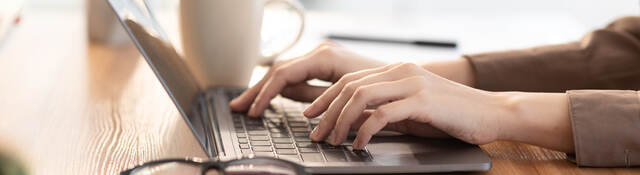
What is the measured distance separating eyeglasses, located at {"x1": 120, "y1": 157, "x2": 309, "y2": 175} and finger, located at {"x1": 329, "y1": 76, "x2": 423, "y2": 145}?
258 mm

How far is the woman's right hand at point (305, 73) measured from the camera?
999 millimetres

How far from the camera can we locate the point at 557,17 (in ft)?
5.98

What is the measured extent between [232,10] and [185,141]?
292 mm

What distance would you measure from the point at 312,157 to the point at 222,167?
241mm

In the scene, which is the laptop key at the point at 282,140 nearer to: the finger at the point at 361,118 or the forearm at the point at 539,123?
the finger at the point at 361,118

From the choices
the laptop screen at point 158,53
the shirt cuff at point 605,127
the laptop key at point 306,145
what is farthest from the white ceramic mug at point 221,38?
the shirt cuff at point 605,127

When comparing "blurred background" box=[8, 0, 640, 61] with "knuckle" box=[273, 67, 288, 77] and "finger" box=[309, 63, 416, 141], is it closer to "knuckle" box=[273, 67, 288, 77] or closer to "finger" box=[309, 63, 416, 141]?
"knuckle" box=[273, 67, 288, 77]

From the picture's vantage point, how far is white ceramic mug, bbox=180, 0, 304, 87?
111 cm

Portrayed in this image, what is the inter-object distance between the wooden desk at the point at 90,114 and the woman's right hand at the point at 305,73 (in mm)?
102

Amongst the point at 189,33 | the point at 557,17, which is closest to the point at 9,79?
the point at 189,33

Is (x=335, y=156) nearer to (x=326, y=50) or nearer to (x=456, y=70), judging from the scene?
(x=326, y=50)

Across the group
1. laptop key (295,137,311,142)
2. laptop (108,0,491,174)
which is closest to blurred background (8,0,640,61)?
laptop (108,0,491,174)

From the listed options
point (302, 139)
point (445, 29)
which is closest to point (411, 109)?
point (302, 139)

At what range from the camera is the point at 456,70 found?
1104 millimetres
